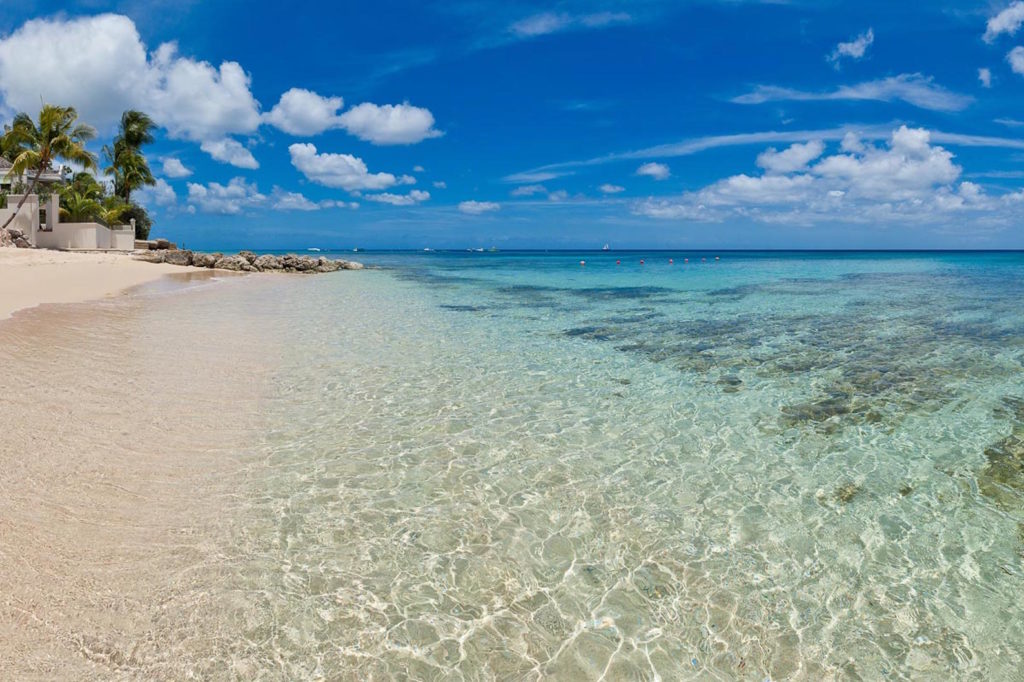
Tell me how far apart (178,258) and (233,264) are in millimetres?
3372

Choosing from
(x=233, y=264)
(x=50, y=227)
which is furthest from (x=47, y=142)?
(x=233, y=264)

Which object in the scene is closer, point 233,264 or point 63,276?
point 63,276

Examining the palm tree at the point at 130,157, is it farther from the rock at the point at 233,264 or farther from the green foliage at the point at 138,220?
the rock at the point at 233,264

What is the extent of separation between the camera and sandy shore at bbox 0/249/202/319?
17719mm

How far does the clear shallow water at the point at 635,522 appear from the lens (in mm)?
3455

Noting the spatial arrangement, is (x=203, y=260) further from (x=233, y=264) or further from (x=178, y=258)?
(x=233, y=264)

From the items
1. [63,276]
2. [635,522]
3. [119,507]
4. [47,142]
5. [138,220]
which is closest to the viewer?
[119,507]

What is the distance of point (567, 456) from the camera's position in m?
6.34

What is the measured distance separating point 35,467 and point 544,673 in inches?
203

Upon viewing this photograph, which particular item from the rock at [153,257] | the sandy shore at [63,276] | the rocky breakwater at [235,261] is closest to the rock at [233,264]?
the rocky breakwater at [235,261]

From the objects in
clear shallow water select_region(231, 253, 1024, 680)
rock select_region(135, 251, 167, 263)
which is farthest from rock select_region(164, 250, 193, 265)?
clear shallow water select_region(231, 253, 1024, 680)

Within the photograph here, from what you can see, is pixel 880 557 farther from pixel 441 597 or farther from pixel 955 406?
pixel 955 406

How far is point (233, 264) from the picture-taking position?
130 feet

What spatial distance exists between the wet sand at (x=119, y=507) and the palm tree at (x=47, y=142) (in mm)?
35038
